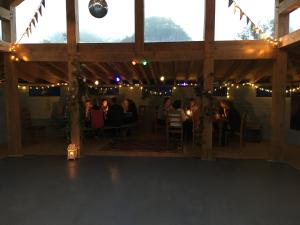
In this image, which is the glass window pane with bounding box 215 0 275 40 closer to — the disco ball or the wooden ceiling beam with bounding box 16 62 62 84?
the disco ball

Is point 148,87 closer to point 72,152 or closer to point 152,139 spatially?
point 152,139

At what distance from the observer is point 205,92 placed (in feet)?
20.7

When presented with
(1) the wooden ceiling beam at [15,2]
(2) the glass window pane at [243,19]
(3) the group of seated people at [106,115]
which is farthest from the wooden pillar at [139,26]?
(1) the wooden ceiling beam at [15,2]

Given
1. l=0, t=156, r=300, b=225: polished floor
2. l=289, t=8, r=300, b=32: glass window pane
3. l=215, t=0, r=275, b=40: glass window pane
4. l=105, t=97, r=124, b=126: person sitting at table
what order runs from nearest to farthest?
1. l=0, t=156, r=300, b=225: polished floor
2. l=289, t=8, r=300, b=32: glass window pane
3. l=215, t=0, r=275, b=40: glass window pane
4. l=105, t=97, r=124, b=126: person sitting at table

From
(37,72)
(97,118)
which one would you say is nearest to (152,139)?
(97,118)

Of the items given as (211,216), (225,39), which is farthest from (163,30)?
(211,216)

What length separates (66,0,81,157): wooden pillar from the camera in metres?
6.47

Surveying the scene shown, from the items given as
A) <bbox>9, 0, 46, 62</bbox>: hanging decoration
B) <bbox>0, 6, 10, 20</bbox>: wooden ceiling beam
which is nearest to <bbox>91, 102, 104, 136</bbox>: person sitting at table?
<bbox>9, 0, 46, 62</bbox>: hanging decoration

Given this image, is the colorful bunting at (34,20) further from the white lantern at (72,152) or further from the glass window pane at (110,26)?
the white lantern at (72,152)

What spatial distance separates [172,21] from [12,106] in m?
4.41

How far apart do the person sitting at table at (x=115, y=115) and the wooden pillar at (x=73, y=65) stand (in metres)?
2.18

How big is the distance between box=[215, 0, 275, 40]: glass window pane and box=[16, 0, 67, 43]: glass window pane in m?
3.68

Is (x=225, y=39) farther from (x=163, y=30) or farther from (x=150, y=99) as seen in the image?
(x=150, y=99)

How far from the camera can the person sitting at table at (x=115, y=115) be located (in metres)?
8.80
